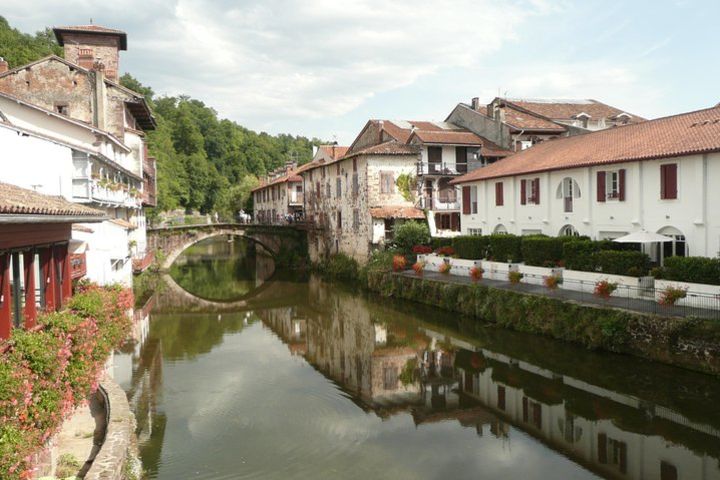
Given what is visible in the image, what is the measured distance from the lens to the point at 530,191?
32.8 meters

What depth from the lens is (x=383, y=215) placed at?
137ft

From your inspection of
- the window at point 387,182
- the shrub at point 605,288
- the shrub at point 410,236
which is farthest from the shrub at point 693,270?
the window at point 387,182

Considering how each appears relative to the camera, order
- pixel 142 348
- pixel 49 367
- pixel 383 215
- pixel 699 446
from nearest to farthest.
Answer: pixel 49 367 → pixel 699 446 → pixel 142 348 → pixel 383 215

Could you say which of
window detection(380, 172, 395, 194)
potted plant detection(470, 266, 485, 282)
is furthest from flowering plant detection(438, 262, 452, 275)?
window detection(380, 172, 395, 194)

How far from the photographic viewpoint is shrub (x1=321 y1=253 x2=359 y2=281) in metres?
44.4

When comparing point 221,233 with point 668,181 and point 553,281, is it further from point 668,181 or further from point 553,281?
point 668,181

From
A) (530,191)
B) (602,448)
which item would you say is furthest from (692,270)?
(530,191)

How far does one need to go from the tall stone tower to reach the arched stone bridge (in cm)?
1403

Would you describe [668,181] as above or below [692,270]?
above

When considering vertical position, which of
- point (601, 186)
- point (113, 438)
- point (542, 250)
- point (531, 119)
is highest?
point (531, 119)

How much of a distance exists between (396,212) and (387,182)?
7.76 feet

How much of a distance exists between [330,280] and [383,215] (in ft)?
23.8

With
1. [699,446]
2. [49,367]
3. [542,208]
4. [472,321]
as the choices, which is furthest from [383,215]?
[49,367]

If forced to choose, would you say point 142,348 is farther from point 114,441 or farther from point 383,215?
point 383,215
